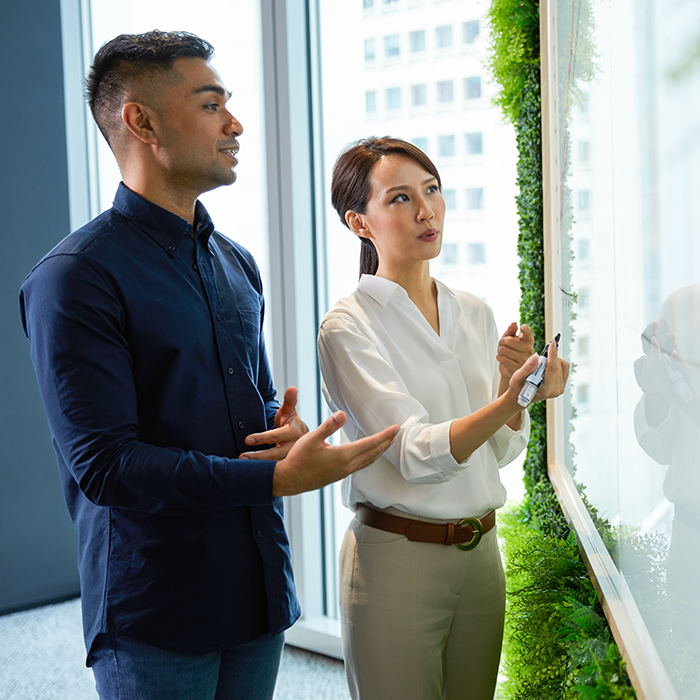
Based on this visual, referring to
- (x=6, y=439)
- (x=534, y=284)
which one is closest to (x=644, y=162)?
(x=534, y=284)

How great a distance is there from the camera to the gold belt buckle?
1397 mm

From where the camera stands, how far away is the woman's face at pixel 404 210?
149cm

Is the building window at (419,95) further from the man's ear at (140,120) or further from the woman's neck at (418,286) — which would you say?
the man's ear at (140,120)

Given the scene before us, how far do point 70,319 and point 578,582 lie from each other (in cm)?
117

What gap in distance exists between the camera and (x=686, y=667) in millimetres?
803

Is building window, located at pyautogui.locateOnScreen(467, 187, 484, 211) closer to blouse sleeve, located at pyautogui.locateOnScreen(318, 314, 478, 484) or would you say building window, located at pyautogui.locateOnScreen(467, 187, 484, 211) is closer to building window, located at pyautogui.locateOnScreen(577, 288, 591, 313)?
building window, located at pyautogui.locateOnScreen(577, 288, 591, 313)

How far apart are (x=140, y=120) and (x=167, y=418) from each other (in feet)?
1.88

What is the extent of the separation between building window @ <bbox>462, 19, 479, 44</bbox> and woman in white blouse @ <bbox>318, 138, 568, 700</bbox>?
1.33 meters

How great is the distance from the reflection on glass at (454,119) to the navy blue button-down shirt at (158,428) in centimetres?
144

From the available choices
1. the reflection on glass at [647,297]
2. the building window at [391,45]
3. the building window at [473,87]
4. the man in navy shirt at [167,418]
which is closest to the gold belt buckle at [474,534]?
the reflection on glass at [647,297]

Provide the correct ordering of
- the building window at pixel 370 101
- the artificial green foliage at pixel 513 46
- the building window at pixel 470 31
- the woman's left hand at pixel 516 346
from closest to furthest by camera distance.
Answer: the woman's left hand at pixel 516 346
the artificial green foliage at pixel 513 46
the building window at pixel 470 31
the building window at pixel 370 101

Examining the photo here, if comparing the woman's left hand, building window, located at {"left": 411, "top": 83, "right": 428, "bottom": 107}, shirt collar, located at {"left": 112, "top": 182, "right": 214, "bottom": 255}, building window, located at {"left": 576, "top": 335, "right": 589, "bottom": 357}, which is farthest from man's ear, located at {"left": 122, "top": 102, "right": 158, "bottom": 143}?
building window, located at {"left": 411, "top": 83, "right": 428, "bottom": 107}

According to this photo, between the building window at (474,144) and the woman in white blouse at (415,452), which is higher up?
the building window at (474,144)

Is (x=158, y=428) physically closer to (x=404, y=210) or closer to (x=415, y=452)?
(x=415, y=452)
